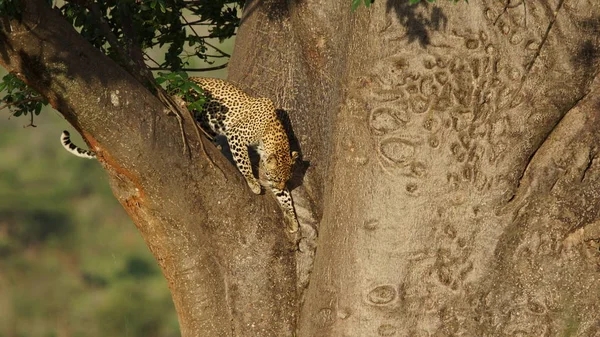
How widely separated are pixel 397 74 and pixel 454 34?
0.30 m

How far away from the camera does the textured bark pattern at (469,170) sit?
3.94 m

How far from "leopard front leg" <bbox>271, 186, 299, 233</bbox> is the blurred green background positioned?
150 centimetres

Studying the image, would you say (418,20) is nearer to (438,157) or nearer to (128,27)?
(438,157)

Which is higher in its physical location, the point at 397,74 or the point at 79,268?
the point at 397,74

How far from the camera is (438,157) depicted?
3.99m

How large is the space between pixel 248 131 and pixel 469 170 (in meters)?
2.43

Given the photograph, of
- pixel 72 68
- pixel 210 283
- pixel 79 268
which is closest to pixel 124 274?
pixel 79 268

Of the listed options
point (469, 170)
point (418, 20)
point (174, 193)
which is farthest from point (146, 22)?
point (469, 170)

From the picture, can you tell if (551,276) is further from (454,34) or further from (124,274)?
(124,274)

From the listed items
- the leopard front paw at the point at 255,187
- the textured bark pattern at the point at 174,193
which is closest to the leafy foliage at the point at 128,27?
the textured bark pattern at the point at 174,193

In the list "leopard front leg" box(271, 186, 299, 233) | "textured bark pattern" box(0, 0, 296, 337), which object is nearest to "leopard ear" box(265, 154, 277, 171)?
"leopard front leg" box(271, 186, 299, 233)

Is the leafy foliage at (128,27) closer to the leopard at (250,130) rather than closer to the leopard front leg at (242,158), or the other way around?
the leopard at (250,130)

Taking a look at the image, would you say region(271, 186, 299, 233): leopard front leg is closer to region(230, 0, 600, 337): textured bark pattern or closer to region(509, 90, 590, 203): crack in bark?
region(230, 0, 600, 337): textured bark pattern

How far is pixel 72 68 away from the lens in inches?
155
